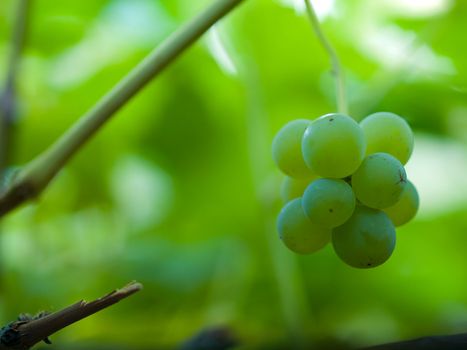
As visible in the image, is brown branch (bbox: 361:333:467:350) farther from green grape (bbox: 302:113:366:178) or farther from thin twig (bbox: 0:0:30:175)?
thin twig (bbox: 0:0:30:175)

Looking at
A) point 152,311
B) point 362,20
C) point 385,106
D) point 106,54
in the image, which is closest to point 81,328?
point 152,311

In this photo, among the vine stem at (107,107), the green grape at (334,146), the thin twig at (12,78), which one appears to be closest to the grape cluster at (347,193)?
the green grape at (334,146)

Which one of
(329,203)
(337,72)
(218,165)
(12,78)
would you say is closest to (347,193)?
(329,203)

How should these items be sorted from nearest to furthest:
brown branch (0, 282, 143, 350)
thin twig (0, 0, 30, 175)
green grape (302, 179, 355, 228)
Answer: brown branch (0, 282, 143, 350)
green grape (302, 179, 355, 228)
thin twig (0, 0, 30, 175)

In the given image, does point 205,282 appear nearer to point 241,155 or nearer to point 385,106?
point 241,155

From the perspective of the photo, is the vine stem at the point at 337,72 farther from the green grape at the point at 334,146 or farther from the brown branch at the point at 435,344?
the brown branch at the point at 435,344

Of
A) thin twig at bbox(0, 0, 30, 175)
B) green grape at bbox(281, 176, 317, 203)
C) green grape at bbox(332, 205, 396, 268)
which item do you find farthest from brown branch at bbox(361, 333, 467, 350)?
thin twig at bbox(0, 0, 30, 175)
